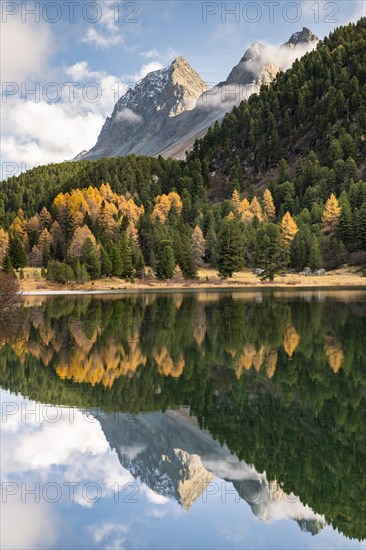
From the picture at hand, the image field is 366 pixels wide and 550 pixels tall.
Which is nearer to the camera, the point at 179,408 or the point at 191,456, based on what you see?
the point at 191,456

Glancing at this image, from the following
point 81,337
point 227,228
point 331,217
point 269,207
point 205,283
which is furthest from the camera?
point 269,207

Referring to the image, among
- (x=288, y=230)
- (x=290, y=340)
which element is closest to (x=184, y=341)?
(x=290, y=340)

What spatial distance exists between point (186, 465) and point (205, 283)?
98.7 m

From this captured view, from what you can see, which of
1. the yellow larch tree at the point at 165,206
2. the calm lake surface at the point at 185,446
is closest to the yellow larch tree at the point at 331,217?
the yellow larch tree at the point at 165,206

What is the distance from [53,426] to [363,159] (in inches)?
6907

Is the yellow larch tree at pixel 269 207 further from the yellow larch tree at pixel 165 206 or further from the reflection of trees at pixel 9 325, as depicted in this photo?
the reflection of trees at pixel 9 325

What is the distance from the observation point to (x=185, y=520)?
11648 mm

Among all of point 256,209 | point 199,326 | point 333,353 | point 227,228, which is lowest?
point 333,353

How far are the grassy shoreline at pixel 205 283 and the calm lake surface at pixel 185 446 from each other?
76929mm

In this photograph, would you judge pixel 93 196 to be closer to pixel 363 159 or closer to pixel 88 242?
pixel 88 242

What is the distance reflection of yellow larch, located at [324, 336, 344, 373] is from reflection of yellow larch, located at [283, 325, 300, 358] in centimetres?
173

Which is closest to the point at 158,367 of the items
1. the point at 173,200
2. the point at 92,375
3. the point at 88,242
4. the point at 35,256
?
the point at 92,375

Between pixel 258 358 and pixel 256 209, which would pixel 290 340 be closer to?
pixel 258 358

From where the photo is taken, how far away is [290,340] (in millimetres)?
32875
